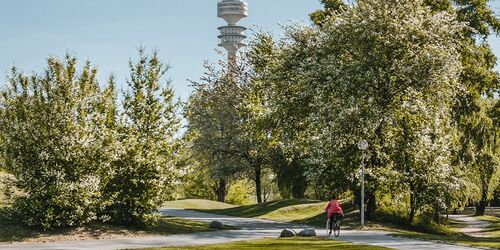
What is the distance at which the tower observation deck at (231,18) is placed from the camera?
193 meters

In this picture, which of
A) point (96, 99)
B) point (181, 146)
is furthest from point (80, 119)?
point (181, 146)

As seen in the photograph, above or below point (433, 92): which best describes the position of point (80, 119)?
below

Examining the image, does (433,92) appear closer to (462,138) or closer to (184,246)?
(462,138)

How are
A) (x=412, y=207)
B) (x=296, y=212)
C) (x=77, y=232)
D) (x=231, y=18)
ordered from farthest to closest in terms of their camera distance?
(x=231, y=18)
(x=296, y=212)
(x=412, y=207)
(x=77, y=232)

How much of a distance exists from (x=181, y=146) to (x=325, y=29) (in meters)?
12.1

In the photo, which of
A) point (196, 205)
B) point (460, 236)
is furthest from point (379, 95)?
point (196, 205)

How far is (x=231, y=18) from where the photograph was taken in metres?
196

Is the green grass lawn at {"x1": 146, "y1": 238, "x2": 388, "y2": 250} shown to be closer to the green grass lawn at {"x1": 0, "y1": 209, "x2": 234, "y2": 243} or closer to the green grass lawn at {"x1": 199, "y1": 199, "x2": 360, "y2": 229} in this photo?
the green grass lawn at {"x1": 0, "y1": 209, "x2": 234, "y2": 243}

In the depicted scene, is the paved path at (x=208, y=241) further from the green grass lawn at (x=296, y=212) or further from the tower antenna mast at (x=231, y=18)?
the tower antenna mast at (x=231, y=18)

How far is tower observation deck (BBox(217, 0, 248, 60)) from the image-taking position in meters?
193

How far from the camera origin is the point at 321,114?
3688 centimetres

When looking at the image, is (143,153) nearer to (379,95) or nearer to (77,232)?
(77,232)

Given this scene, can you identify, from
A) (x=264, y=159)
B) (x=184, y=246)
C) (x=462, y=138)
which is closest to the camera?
(x=184, y=246)

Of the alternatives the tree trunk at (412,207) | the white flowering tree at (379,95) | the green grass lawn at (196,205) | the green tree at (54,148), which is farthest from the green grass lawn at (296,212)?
the green tree at (54,148)
